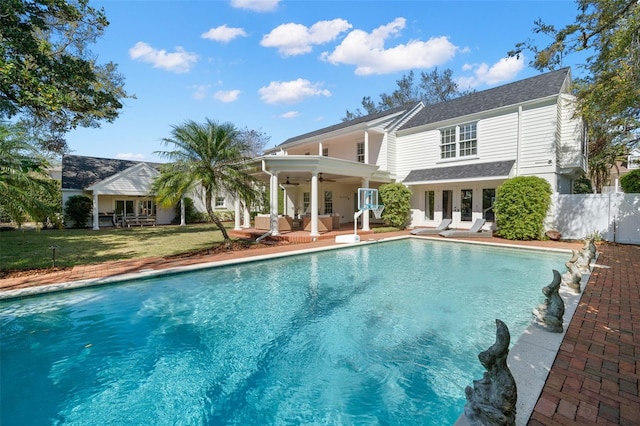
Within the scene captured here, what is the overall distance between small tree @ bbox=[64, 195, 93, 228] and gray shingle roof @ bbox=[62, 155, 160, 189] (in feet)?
3.59

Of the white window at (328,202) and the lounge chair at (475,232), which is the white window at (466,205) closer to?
the lounge chair at (475,232)

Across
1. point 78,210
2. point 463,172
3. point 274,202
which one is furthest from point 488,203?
point 78,210

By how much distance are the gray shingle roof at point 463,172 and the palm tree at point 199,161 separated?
11.5m

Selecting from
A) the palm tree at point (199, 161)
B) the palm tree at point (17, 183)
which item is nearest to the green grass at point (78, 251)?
the palm tree at point (17, 183)

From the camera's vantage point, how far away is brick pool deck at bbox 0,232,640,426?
2.71 meters

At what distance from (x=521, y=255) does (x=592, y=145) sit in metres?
20.7

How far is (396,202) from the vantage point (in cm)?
1861

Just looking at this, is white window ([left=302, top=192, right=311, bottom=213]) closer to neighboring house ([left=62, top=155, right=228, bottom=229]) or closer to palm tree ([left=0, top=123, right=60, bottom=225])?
neighboring house ([left=62, top=155, right=228, bottom=229])

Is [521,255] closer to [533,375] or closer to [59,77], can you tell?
[533,375]

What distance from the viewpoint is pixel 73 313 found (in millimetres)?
6250

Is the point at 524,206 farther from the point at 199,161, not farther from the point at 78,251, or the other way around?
the point at 78,251

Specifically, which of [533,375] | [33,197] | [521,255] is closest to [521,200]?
[521,255]

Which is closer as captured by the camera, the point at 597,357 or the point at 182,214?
the point at 597,357

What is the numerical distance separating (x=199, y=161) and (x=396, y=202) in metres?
11.9
